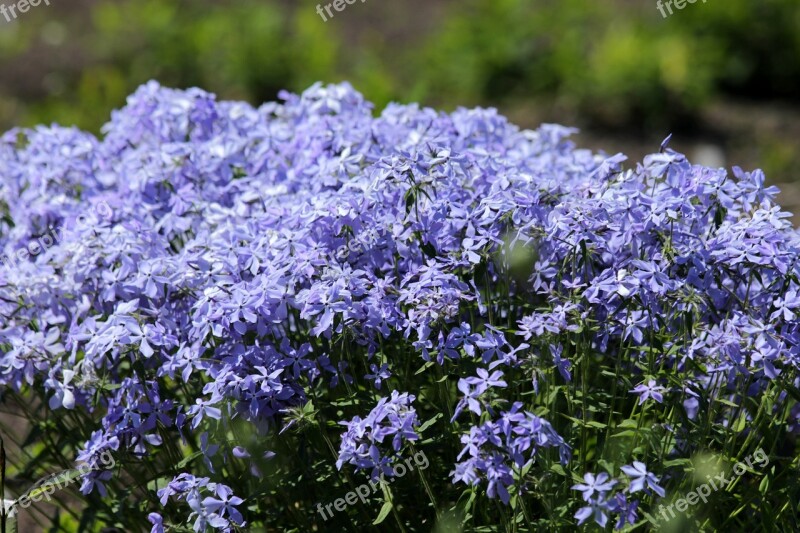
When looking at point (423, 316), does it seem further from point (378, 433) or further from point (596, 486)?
point (596, 486)

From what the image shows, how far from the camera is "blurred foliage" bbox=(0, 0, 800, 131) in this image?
7762 mm

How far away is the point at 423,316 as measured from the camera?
8.54ft

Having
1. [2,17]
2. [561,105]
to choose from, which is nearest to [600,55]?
[561,105]

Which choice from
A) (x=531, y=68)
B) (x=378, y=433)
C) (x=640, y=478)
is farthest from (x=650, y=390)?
(x=531, y=68)

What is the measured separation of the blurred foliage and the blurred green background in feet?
0.04

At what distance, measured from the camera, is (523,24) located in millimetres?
8312

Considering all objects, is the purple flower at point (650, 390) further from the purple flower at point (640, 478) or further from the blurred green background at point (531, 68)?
the blurred green background at point (531, 68)

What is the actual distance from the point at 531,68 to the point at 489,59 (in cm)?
37

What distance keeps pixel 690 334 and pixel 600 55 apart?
17.6 feet

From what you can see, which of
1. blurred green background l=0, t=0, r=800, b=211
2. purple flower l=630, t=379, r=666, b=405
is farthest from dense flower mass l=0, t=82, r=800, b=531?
blurred green background l=0, t=0, r=800, b=211

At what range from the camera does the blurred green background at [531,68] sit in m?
7.68

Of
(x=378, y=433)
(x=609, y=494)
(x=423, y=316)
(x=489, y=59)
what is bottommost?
(x=609, y=494)

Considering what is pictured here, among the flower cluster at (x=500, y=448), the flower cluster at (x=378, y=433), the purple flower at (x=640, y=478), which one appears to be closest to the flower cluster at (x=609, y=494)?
the purple flower at (x=640, y=478)

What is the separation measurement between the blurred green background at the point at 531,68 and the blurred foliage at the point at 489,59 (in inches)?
0.5
